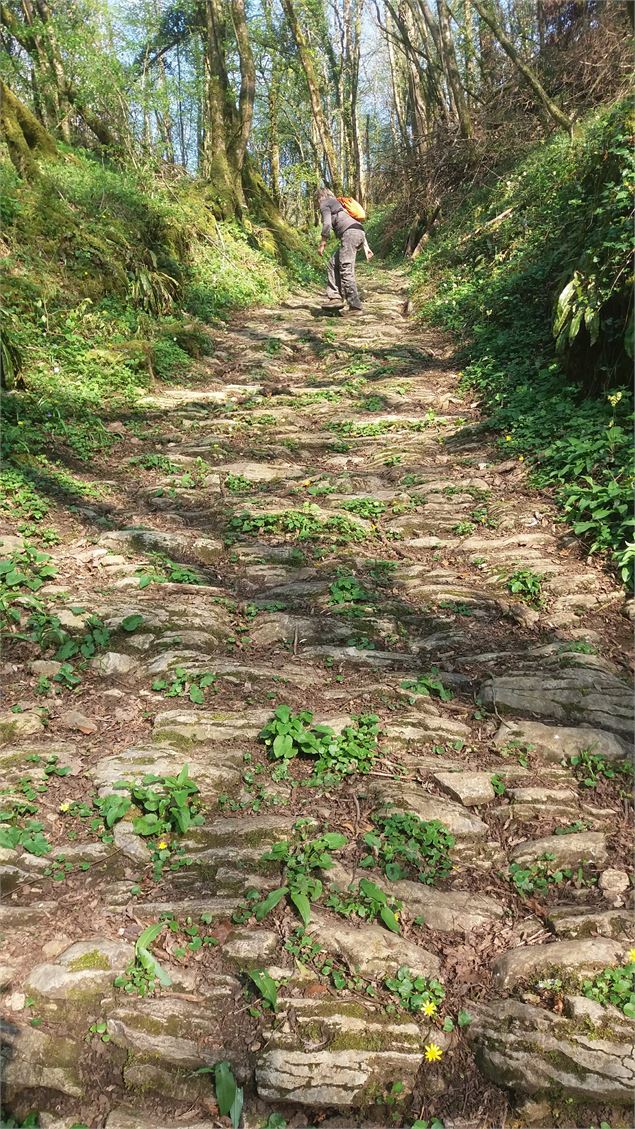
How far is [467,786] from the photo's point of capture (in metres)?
3.23

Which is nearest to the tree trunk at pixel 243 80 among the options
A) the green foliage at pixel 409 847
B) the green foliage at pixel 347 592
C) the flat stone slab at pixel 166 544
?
the flat stone slab at pixel 166 544

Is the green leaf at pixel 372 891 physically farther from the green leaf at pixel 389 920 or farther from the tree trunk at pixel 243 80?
the tree trunk at pixel 243 80

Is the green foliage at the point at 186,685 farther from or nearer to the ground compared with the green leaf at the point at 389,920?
farther from the ground

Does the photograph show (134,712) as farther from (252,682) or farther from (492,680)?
(492,680)

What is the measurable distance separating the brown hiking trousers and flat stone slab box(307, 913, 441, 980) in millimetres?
11433

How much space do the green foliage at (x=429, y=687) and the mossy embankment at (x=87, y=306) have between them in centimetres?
317

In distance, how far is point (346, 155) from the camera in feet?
117

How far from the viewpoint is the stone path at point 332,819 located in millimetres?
2160

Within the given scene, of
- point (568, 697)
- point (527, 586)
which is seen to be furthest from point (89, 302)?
point (568, 697)

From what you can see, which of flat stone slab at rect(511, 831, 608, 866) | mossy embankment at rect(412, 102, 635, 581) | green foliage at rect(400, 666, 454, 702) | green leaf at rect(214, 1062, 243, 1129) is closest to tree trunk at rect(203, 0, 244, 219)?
mossy embankment at rect(412, 102, 635, 581)

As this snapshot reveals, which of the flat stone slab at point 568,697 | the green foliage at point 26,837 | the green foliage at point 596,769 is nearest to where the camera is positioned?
the green foliage at point 26,837

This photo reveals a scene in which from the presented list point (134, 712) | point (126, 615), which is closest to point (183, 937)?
point (134, 712)

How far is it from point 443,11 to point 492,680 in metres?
16.9

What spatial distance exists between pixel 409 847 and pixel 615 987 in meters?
0.94
